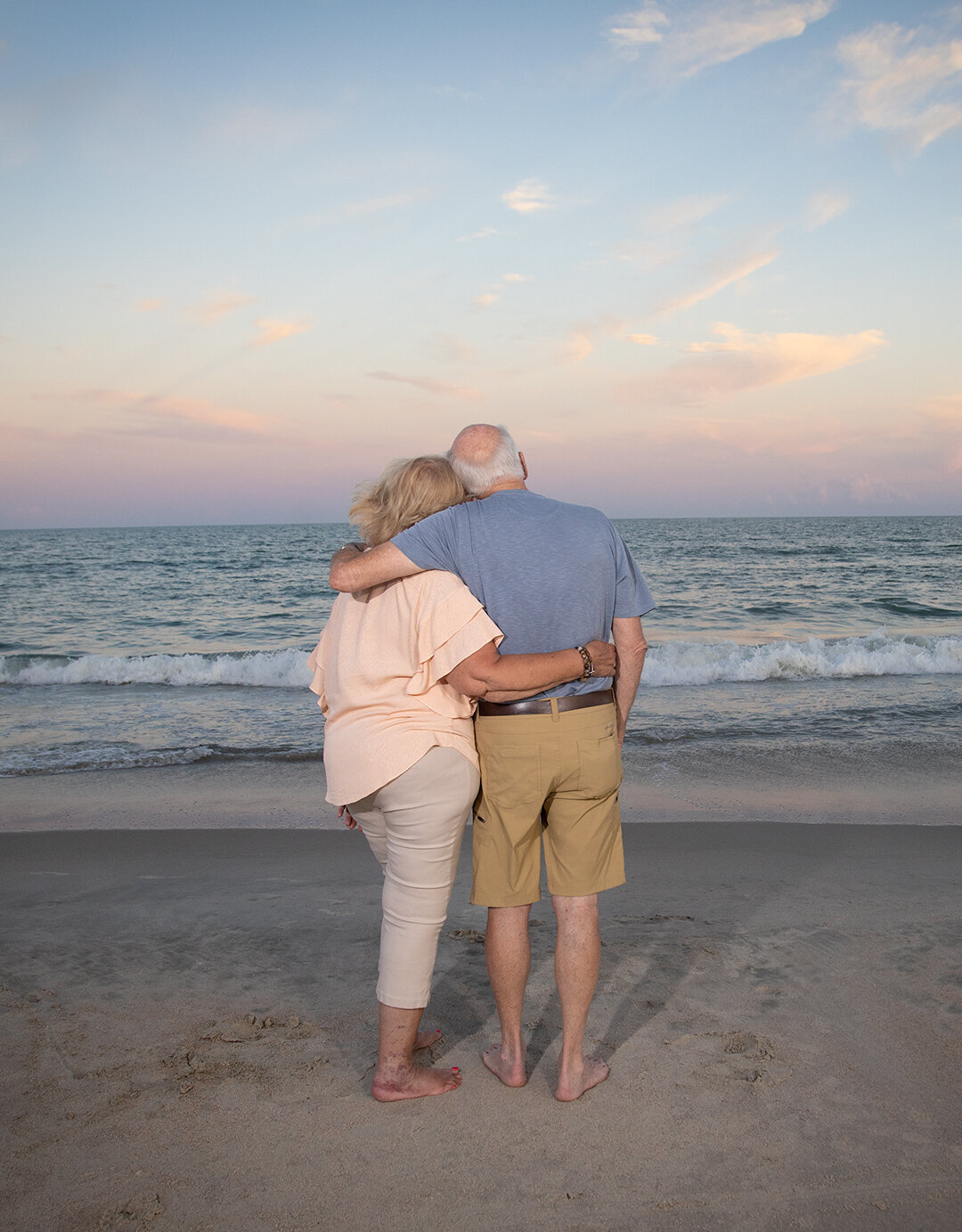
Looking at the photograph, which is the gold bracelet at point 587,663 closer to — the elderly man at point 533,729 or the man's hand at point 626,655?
the elderly man at point 533,729

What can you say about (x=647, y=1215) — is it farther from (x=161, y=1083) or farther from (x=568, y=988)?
(x=161, y=1083)

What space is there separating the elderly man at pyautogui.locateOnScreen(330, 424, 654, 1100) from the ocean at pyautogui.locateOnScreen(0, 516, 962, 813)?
13.9 feet

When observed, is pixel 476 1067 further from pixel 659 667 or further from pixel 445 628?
pixel 659 667

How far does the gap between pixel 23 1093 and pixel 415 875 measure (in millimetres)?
1290

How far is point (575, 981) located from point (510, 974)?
0.63 ft

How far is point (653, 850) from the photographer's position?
4.87 meters

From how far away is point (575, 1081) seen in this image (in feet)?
8.04

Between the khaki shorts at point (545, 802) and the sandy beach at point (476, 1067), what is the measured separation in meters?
0.63

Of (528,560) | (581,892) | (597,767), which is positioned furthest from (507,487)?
(581,892)

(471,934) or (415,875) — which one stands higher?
(415,875)

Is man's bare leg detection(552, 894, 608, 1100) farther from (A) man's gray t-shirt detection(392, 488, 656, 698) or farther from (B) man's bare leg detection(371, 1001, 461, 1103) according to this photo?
(A) man's gray t-shirt detection(392, 488, 656, 698)

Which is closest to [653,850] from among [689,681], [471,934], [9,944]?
[471,934]

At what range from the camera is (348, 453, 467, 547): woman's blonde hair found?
8.07ft

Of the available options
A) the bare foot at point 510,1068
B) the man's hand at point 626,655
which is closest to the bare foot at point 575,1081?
the bare foot at point 510,1068
